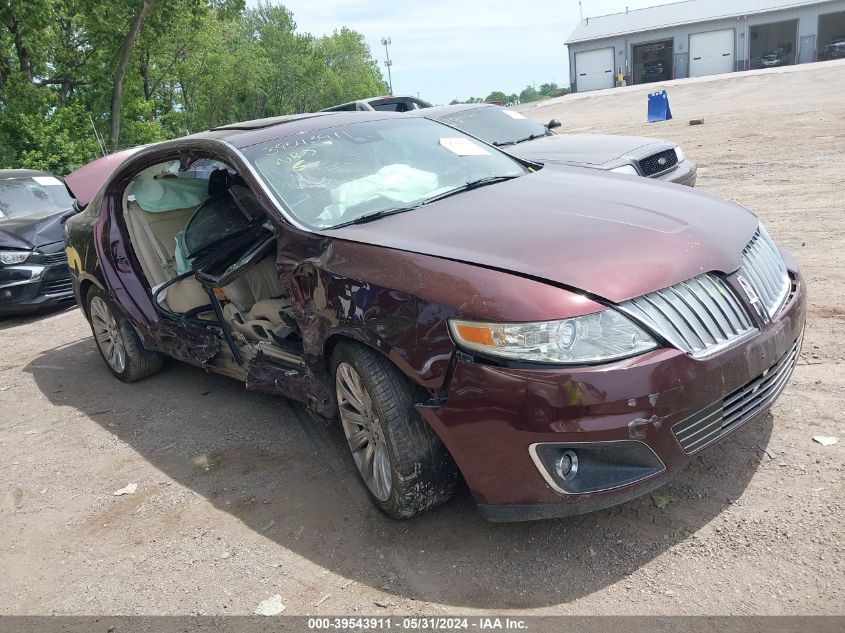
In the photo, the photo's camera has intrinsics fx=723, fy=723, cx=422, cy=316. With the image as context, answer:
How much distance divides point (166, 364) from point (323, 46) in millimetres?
60307

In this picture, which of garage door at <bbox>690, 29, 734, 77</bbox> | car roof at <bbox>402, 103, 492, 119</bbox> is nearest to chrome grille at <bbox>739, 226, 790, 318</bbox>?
car roof at <bbox>402, 103, 492, 119</bbox>

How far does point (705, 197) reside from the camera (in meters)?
3.63

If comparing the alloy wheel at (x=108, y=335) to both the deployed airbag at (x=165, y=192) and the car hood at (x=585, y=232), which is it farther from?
the car hood at (x=585, y=232)

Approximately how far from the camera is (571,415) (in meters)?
2.49

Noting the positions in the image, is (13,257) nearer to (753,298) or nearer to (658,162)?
(658,162)

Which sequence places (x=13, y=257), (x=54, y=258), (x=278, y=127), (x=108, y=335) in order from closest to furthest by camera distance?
(x=278, y=127) → (x=108, y=335) → (x=13, y=257) → (x=54, y=258)

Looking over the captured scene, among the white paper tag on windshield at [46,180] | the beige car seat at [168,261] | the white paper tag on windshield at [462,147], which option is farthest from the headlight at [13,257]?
the white paper tag on windshield at [462,147]

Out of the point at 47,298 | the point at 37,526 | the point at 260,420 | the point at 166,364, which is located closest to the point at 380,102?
the point at 47,298

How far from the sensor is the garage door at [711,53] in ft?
165

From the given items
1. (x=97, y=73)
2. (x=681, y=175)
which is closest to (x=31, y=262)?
(x=681, y=175)

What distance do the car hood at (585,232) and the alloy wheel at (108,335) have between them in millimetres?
2858

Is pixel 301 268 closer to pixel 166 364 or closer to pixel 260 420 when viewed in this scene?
pixel 260 420

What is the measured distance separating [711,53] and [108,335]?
5395 centimetres

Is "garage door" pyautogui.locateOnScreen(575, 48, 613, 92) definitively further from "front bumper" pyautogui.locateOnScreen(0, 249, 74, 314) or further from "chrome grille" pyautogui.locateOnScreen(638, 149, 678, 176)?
"front bumper" pyautogui.locateOnScreen(0, 249, 74, 314)
